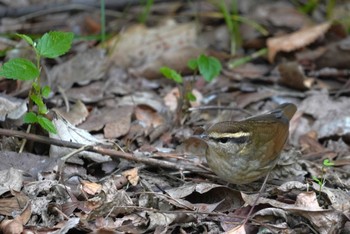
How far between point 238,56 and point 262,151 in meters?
2.88

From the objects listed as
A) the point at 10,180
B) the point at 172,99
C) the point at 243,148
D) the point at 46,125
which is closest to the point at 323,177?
the point at 243,148

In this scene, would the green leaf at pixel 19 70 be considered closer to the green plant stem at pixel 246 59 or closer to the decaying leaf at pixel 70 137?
the decaying leaf at pixel 70 137

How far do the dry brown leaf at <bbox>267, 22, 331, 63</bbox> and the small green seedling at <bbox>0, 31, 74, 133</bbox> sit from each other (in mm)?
3479

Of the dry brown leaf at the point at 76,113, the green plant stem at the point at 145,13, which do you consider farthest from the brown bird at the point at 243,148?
the green plant stem at the point at 145,13

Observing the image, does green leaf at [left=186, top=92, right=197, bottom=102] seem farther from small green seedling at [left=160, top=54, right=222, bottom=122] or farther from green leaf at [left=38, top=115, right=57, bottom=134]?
green leaf at [left=38, top=115, right=57, bottom=134]

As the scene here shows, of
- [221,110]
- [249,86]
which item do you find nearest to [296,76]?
[249,86]

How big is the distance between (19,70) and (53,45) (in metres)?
0.35

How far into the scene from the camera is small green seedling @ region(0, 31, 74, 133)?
4.87 m

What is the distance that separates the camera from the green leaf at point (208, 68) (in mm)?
Answer: 6234

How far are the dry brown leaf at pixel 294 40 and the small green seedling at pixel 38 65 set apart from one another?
3.48 m

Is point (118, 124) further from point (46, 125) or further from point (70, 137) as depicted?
point (46, 125)

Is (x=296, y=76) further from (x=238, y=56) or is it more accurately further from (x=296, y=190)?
(x=296, y=190)

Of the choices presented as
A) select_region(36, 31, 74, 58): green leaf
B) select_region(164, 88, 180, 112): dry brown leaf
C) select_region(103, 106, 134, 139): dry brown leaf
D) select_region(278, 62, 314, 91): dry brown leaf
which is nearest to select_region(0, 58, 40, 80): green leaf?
select_region(36, 31, 74, 58): green leaf

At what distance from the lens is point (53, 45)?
5027 mm
